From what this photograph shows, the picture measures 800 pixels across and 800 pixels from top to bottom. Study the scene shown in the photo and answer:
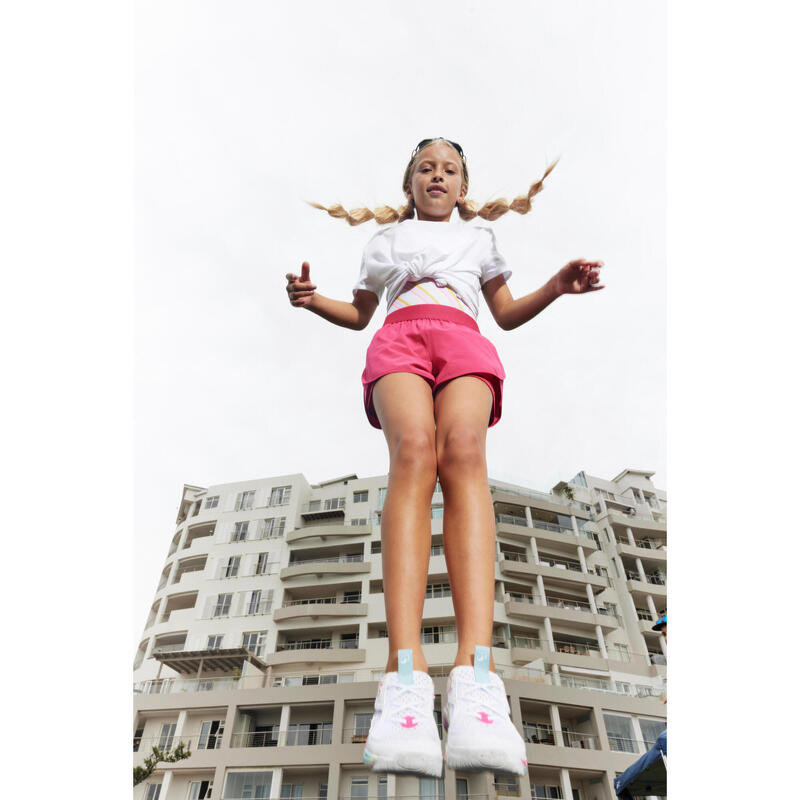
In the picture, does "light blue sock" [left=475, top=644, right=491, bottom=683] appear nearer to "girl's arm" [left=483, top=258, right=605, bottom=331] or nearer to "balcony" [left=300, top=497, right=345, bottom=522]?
"girl's arm" [left=483, top=258, right=605, bottom=331]

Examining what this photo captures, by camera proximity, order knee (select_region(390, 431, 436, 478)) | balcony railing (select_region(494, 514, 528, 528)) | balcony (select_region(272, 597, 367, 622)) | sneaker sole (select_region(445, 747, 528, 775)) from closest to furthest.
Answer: sneaker sole (select_region(445, 747, 528, 775)) < knee (select_region(390, 431, 436, 478)) < balcony (select_region(272, 597, 367, 622)) < balcony railing (select_region(494, 514, 528, 528))

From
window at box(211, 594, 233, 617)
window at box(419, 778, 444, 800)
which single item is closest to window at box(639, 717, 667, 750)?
window at box(419, 778, 444, 800)

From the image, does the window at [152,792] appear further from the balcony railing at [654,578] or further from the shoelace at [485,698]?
the balcony railing at [654,578]

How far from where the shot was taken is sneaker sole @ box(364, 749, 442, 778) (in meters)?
0.76

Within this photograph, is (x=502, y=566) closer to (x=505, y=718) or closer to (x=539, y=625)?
(x=539, y=625)

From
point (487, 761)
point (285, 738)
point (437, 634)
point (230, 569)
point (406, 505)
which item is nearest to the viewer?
point (487, 761)

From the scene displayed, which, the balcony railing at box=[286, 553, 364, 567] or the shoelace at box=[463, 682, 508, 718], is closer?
the shoelace at box=[463, 682, 508, 718]

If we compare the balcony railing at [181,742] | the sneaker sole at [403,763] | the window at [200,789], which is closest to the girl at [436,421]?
the sneaker sole at [403,763]

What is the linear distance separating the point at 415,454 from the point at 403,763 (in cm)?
49

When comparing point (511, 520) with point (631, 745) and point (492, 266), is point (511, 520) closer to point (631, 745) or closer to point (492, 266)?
point (631, 745)

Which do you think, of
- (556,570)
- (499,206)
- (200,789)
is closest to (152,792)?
(200,789)

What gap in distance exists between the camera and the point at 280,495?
262cm

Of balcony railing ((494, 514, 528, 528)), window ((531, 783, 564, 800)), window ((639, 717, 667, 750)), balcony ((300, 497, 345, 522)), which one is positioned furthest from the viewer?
balcony railing ((494, 514, 528, 528))

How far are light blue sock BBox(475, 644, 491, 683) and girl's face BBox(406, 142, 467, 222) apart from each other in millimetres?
1111
